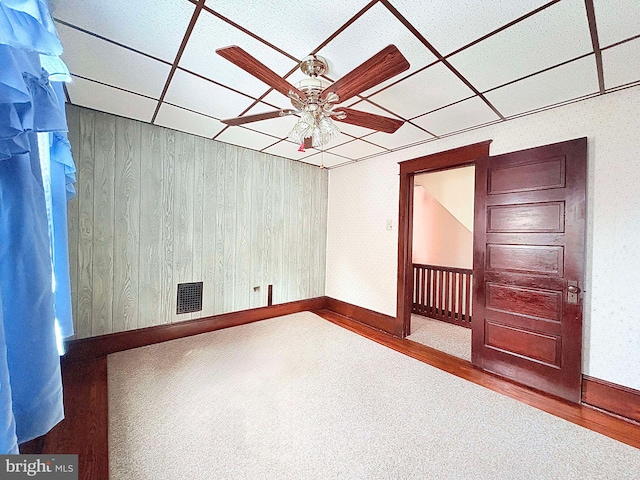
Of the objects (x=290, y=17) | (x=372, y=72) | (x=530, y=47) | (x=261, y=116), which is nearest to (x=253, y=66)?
(x=290, y=17)

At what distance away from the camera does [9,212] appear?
2.57 ft

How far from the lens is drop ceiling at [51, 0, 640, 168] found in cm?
139

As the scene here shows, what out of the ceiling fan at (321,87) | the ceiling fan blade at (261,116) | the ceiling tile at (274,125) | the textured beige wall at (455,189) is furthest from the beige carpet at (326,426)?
the textured beige wall at (455,189)

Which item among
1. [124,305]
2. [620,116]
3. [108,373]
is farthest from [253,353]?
[620,116]

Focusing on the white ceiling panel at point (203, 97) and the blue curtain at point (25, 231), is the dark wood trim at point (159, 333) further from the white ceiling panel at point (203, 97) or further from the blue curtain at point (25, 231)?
the white ceiling panel at point (203, 97)

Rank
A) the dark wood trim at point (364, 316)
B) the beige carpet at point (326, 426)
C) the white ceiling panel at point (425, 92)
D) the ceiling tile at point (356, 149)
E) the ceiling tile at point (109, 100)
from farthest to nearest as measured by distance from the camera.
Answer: the dark wood trim at point (364, 316) → the ceiling tile at point (356, 149) → the ceiling tile at point (109, 100) → the white ceiling panel at point (425, 92) → the beige carpet at point (326, 426)

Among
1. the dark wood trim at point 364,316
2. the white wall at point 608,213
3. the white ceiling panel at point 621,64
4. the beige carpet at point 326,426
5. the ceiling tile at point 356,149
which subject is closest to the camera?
the beige carpet at point 326,426

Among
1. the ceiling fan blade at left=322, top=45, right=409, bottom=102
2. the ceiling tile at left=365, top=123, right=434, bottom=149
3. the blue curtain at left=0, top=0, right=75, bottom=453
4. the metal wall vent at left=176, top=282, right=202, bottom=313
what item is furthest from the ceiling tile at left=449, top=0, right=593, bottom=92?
the metal wall vent at left=176, top=282, right=202, bottom=313

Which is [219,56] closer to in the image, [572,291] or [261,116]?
[261,116]

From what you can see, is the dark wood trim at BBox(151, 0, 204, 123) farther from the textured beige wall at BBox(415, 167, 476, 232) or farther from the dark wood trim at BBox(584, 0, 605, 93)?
the textured beige wall at BBox(415, 167, 476, 232)

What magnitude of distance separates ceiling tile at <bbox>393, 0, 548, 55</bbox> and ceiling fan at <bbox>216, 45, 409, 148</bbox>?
296mm

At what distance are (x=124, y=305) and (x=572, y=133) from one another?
4.49m

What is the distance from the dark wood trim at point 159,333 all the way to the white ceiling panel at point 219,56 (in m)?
2.65

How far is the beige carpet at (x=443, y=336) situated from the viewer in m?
3.17
